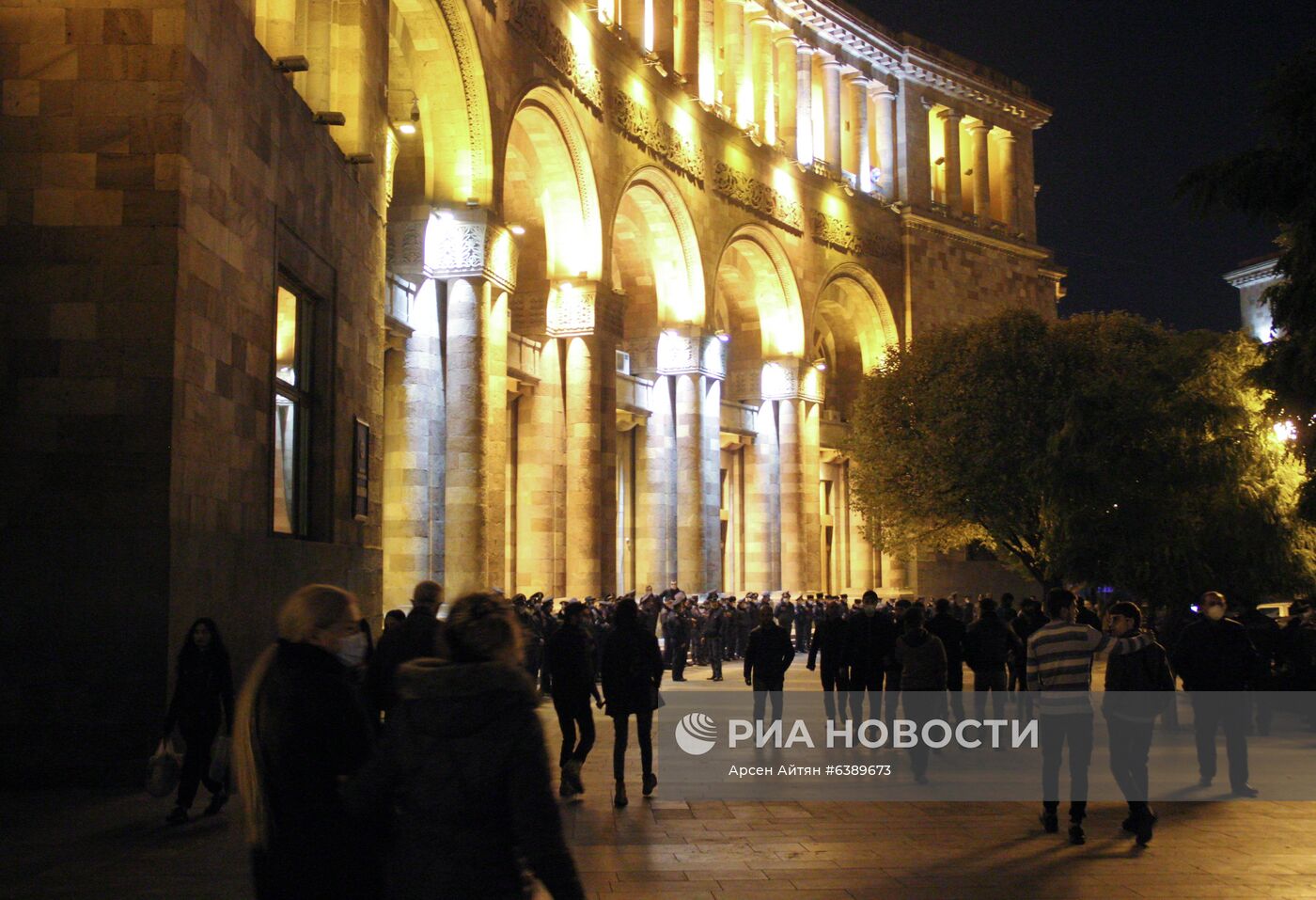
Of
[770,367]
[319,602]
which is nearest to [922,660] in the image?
[319,602]

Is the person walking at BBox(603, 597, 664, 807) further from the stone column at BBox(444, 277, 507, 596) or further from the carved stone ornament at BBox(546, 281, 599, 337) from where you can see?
the carved stone ornament at BBox(546, 281, 599, 337)

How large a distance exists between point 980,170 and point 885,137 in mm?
4951

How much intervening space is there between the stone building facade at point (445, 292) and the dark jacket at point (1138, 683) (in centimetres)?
597

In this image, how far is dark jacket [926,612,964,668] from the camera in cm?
1260

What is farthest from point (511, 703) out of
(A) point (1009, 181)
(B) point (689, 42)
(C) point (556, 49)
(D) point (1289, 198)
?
(A) point (1009, 181)

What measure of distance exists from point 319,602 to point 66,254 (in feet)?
21.4

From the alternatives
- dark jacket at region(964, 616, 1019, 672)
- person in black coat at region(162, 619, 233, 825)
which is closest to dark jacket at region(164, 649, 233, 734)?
person in black coat at region(162, 619, 233, 825)

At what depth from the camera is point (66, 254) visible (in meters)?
9.25

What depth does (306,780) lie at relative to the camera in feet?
12.0

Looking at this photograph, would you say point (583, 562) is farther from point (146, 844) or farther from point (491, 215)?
point (146, 844)

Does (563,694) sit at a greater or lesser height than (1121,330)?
lesser

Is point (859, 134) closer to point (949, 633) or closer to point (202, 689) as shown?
point (949, 633)

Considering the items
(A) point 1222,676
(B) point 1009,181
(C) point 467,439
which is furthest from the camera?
(B) point 1009,181

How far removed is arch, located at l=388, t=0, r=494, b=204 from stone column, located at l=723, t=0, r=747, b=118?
551 inches
